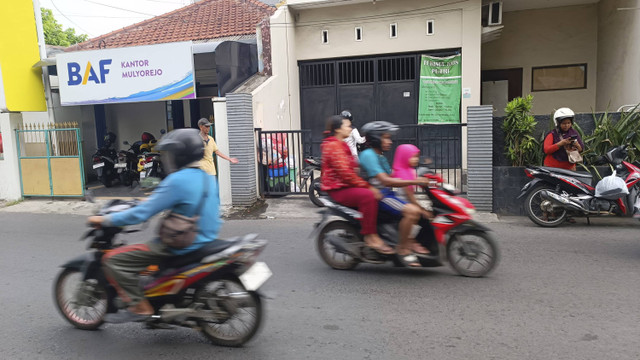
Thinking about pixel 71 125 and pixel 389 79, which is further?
pixel 389 79

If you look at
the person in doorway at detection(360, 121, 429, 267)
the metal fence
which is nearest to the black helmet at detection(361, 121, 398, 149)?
the person in doorway at detection(360, 121, 429, 267)

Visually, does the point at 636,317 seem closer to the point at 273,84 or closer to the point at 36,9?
the point at 273,84

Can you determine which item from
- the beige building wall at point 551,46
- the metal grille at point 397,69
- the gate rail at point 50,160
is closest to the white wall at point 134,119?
the gate rail at point 50,160

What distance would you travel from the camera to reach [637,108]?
7.78 meters

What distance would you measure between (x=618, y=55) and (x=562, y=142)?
216 inches

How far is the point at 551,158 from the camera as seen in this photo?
7.47 metres

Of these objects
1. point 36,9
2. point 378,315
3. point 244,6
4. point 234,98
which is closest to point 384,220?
point 378,315

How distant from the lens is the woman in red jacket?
490cm

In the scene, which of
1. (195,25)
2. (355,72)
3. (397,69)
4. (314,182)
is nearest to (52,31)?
(195,25)

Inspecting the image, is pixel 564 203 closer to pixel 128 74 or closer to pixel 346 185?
pixel 346 185

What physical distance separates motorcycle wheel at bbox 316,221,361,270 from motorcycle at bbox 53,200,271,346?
1.75 m

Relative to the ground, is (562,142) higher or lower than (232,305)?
higher

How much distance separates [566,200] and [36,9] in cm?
1180

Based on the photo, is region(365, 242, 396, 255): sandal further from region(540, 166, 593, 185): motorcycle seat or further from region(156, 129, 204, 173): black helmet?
region(540, 166, 593, 185): motorcycle seat
